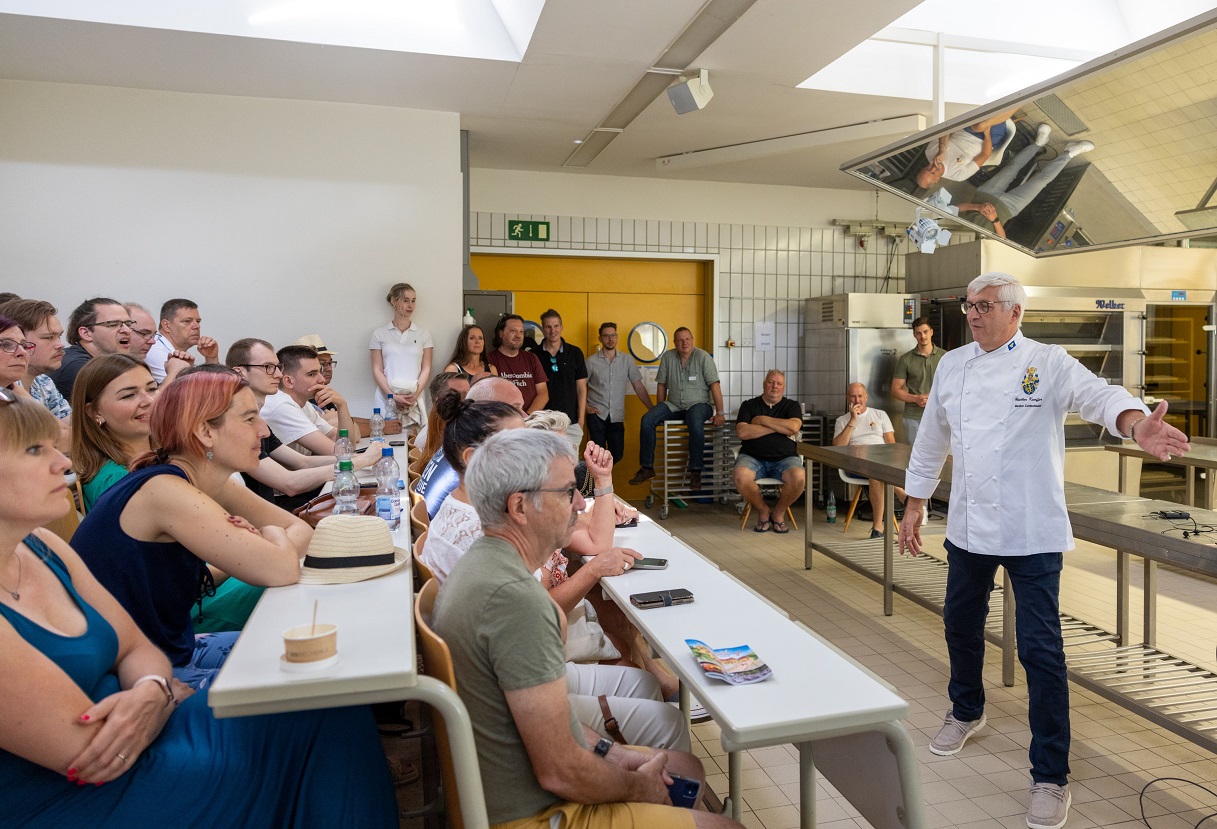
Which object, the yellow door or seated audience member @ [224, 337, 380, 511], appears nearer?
seated audience member @ [224, 337, 380, 511]

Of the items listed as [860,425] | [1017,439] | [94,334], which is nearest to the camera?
[1017,439]

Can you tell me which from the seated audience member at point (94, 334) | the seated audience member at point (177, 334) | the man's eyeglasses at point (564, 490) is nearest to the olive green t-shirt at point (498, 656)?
the man's eyeglasses at point (564, 490)

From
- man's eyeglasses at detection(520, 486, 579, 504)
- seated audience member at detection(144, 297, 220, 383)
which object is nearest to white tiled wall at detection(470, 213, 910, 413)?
seated audience member at detection(144, 297, 220, 383)

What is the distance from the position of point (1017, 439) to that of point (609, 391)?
494cm

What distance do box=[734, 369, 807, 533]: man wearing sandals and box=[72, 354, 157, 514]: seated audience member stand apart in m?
4.81

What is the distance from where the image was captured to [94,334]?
146 inches

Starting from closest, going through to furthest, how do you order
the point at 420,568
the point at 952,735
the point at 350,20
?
1. the point at 420,568
2. the point at 952,735
3. the point at 350,20

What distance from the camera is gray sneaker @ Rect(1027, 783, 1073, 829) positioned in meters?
2.37

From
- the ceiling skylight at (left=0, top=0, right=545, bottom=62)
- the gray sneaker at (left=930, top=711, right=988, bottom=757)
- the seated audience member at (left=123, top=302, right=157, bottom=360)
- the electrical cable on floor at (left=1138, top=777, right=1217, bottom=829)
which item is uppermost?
the ceiling skylight at (left=0, top=0, right=545, bottom=62)

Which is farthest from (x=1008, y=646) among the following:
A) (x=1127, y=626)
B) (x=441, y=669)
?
(x=441, y=669)

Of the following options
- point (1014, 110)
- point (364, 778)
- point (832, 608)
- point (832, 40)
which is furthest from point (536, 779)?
point (832, 40)

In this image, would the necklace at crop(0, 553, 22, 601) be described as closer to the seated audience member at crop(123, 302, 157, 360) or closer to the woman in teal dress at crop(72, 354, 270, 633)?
the woman in teal dress at crop(72, 354, 270, 633)

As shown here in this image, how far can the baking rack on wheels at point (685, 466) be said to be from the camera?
24.3 ft

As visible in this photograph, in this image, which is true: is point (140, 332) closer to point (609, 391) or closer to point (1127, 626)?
point (609, 391)
